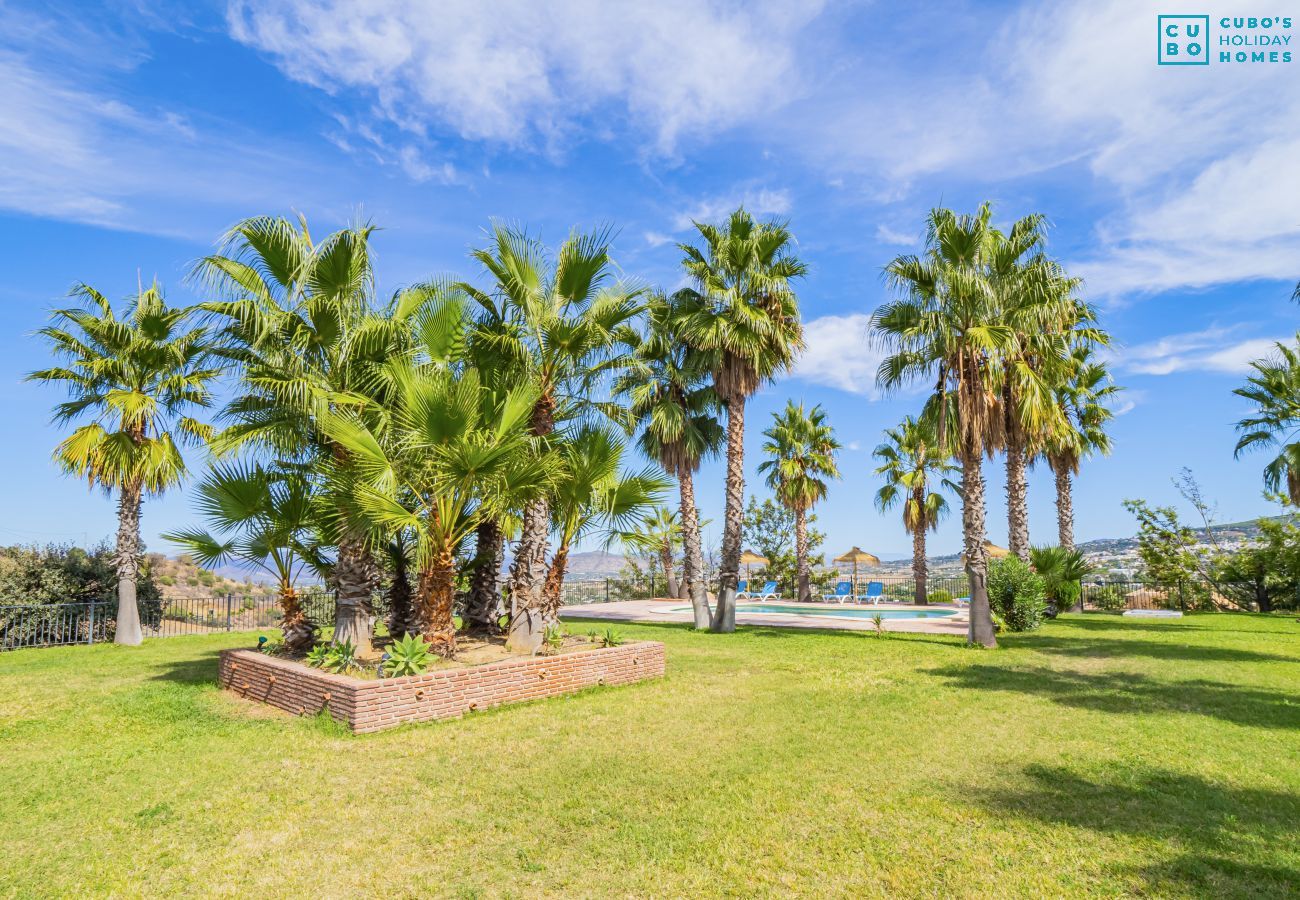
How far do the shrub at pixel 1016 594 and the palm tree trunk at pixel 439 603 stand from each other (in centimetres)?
1308

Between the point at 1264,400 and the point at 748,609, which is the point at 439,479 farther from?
the point at 1264,400

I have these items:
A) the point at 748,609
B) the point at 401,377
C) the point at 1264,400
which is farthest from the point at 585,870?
the point at 1264,400

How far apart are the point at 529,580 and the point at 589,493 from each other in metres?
1.60

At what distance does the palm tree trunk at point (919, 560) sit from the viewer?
28.0 metres

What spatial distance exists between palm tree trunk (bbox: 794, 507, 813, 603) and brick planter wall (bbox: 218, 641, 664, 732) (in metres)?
19.7

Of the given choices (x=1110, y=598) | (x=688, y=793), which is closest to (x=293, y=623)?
(x=688, y=793)

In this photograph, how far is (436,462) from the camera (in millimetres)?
9328

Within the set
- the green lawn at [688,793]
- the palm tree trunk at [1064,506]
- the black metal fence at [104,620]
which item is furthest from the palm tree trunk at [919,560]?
the black metal fence at [104,620]

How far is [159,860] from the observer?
4.68 meters

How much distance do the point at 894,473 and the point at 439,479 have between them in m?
24.6

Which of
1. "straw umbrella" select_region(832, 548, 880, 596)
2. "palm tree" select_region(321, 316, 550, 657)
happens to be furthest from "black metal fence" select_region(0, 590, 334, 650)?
"straw umbrella" select_region(832, 548, 880, 596)

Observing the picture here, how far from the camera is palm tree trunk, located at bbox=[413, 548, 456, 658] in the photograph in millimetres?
9609

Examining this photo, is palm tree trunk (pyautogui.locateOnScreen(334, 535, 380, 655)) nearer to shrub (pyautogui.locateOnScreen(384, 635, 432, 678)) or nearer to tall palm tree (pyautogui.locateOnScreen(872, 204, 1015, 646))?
shrub (pyautogui.locateOnScreen(384, 635, 432, 678))

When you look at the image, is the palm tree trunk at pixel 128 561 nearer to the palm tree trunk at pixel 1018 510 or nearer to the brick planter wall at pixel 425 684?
the brick planter wall at pixel 425 684
